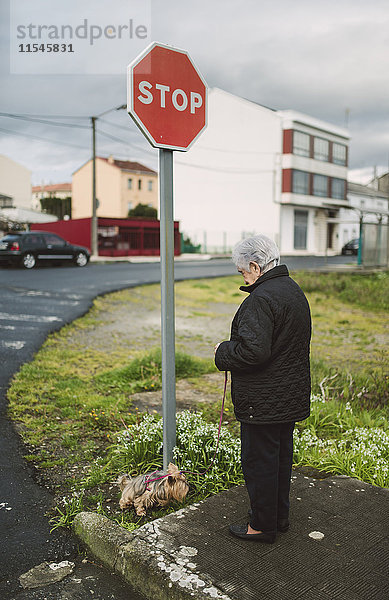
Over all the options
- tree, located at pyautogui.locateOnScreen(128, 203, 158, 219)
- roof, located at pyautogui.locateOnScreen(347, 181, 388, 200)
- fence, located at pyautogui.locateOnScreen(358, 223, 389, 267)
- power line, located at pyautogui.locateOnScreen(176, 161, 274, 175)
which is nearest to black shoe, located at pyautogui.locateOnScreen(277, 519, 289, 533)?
fence, located at pyautogui.locateOnScreen(358, 223, 389, 267)

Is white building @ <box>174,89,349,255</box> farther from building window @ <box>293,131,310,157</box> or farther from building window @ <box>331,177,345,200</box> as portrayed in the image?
building window @ <box>331,177,345,200</box>

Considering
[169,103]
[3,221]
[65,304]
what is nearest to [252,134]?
[3,221]

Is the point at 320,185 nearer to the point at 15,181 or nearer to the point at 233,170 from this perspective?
the point at 233,170

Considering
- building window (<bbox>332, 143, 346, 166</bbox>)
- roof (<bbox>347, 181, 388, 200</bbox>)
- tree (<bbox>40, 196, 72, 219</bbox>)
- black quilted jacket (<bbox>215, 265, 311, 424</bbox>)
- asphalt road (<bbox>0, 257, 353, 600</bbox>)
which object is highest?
building window (<bbox>332, 143, 346, 166</bbox>)

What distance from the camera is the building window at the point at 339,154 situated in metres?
55.9

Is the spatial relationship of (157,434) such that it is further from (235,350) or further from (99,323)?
(99,323)

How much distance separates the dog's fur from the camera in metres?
3.38

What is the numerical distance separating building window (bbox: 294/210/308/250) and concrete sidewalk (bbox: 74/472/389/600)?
164 ft

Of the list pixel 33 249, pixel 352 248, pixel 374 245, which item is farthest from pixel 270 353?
pixel 352 248

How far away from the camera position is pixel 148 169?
72.4 meters

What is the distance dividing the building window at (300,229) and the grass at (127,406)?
1676 inches

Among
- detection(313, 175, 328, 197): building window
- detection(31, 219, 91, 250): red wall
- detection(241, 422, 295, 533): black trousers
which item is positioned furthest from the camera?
detection(313, 175, 328, 197): building window

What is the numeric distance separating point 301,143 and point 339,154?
23.7 ft

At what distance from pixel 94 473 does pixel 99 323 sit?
6.40 metres
